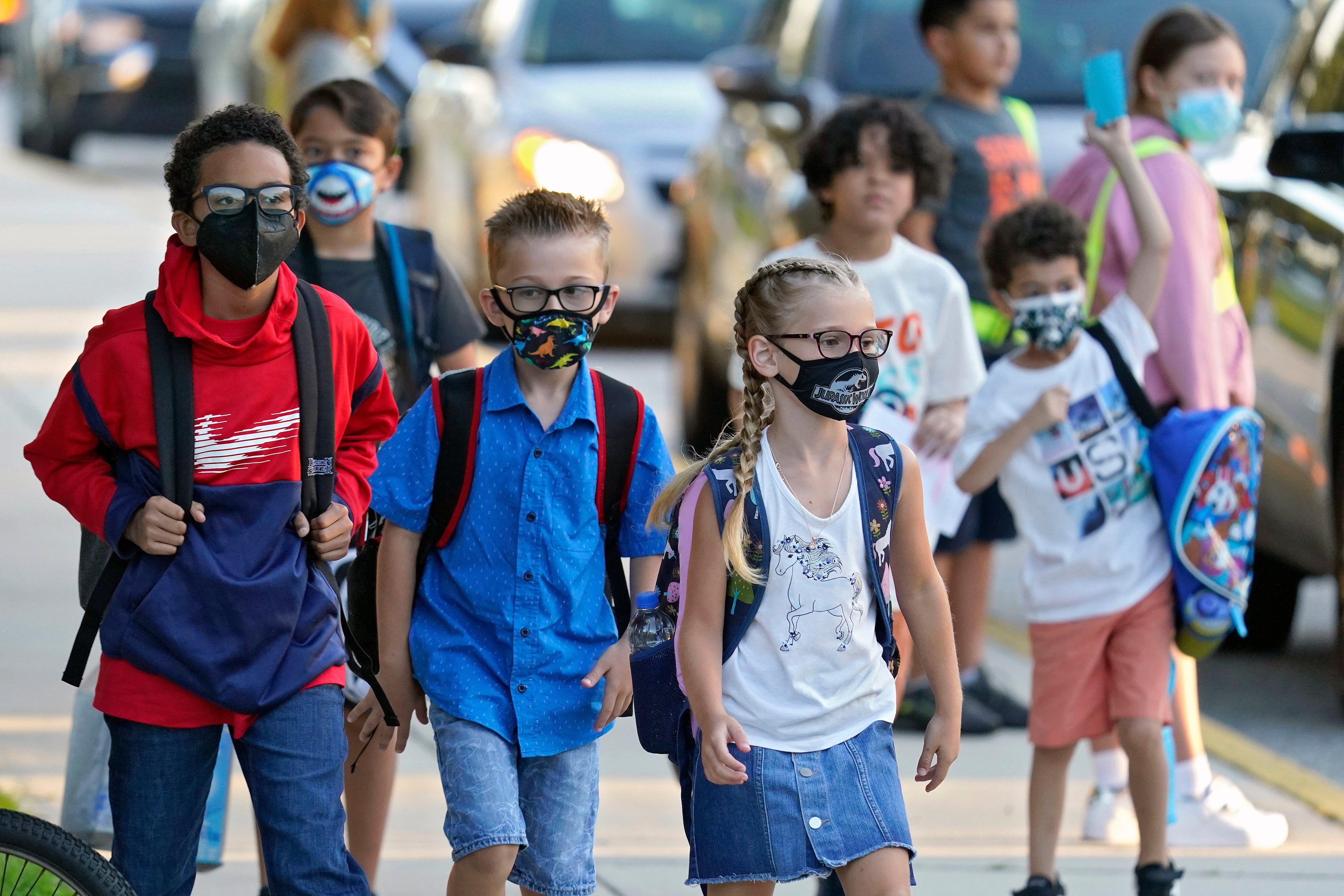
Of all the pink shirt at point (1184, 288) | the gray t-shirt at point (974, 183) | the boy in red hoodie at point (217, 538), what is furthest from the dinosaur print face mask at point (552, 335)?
the gray t-shirt at point (974, 183)

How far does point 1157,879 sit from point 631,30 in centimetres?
805

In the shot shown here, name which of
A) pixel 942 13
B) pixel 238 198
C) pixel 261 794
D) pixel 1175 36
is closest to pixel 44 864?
pixel 261 794

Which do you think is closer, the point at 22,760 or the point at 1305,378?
the point at 22,760

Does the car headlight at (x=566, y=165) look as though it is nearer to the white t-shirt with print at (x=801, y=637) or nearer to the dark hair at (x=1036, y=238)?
the dark hair at (x=1036, y=238)

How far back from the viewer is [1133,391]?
473 cm

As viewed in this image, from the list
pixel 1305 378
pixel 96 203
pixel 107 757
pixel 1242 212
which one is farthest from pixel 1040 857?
pixel 96 203

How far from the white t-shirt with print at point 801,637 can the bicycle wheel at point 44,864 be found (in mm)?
1019

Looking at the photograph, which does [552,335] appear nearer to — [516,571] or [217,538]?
[516,571]

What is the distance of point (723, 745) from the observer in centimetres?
338

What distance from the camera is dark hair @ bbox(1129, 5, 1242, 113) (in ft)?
17.4

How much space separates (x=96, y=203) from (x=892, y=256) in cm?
1373

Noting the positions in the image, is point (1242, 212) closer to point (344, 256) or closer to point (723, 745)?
point (344, 256)

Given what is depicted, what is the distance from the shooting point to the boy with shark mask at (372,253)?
443cm

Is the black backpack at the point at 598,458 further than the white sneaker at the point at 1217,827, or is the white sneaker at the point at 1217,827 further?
the white sneaker at the point at 1217,827
